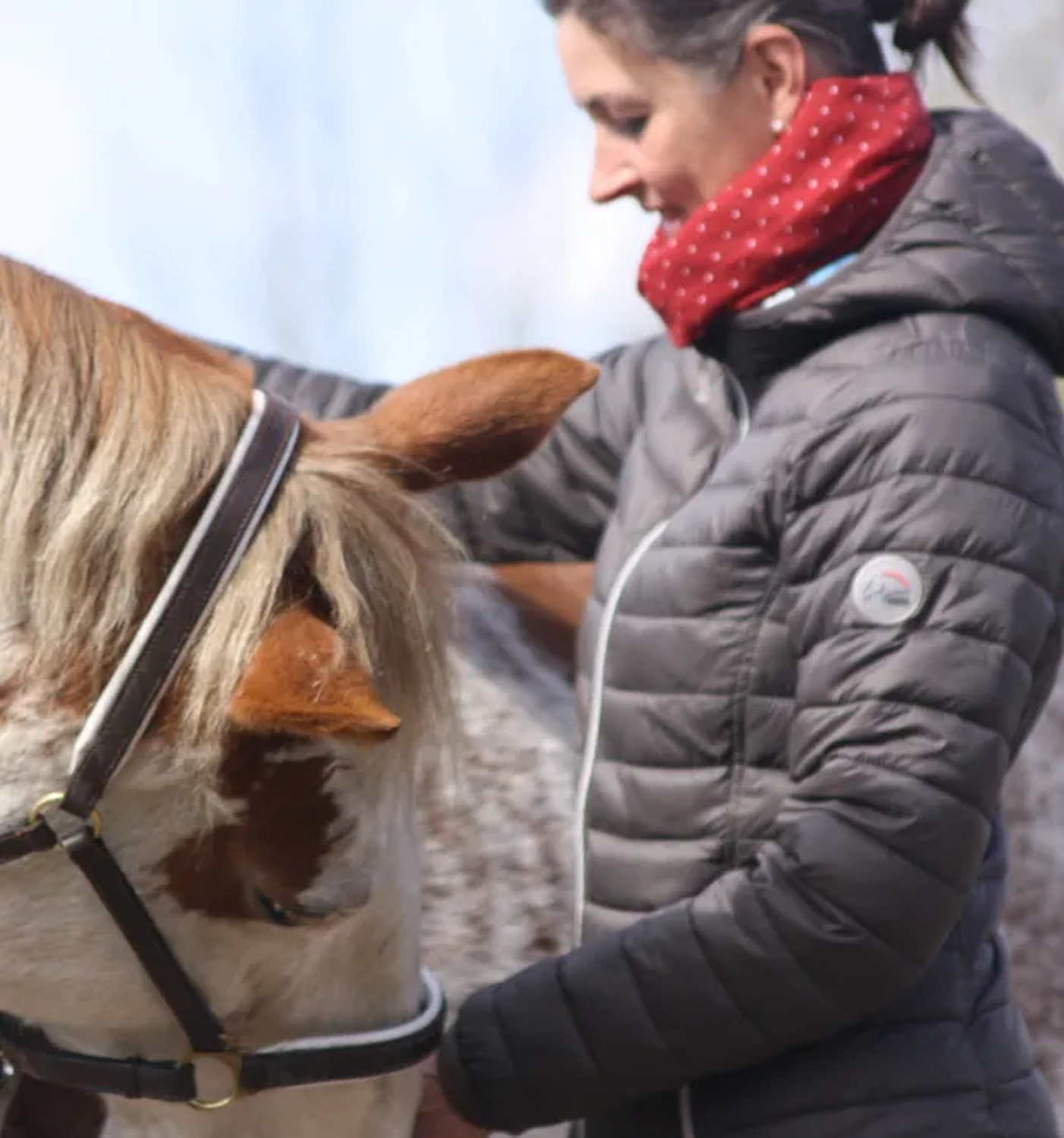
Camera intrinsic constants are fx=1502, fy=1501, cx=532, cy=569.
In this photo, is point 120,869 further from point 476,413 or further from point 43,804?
point 476,413

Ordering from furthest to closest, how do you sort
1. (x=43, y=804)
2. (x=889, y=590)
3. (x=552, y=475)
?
(x=552, y=475) < (x=889, y=590) < (x=43, y=804)

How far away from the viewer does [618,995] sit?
45.0 inches

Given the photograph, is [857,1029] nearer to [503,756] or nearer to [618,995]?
[618,995]

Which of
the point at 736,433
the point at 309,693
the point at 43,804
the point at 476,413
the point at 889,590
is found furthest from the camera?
Result: the point at 736,433

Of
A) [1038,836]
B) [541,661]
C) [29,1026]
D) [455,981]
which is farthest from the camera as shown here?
[1038,836]

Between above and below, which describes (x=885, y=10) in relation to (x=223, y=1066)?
above

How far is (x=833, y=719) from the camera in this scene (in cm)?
108

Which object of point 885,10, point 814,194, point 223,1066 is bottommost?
point 223,1066

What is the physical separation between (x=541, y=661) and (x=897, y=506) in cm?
61

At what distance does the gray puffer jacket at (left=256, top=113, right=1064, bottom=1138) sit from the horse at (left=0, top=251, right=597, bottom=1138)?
0.53ft

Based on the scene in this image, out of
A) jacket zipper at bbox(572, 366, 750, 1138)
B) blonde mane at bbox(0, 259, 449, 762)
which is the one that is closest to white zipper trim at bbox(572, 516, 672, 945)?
jacket zipper at bbox(572, 366, 750, 1138)

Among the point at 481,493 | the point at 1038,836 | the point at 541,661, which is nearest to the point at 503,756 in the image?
the point at 541,661

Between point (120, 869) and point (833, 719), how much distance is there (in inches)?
19.9

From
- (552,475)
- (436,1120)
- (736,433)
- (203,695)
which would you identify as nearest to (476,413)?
(736,433)
